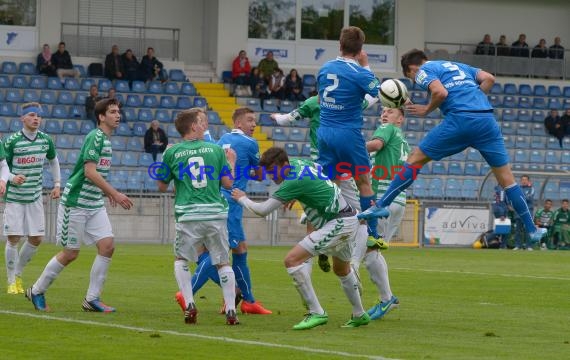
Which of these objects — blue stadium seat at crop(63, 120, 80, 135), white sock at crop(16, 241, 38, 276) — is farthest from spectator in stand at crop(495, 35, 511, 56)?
white sock at crop(16, 241, 38, 276)

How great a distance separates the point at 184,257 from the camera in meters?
11.6

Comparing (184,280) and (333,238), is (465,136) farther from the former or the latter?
(184,280)

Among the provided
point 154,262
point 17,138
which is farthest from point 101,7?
point 17,138

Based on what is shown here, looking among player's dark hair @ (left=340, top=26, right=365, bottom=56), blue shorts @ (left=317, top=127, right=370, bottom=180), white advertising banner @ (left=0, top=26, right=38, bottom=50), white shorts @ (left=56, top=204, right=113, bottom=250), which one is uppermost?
white advertising banner @ (left=0, top=26, right=38, bottom=50)

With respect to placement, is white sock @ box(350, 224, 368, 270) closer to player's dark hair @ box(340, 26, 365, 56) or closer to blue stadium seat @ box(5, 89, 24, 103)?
player's dark hair @ box(340, 26, 365, 56)

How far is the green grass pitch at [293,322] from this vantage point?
9.73m

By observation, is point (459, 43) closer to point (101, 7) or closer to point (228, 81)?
point (228, 81)

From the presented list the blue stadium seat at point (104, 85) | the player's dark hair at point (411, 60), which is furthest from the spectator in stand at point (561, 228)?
the player's dark hair at point (411, 60)

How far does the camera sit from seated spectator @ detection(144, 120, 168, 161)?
109 ft

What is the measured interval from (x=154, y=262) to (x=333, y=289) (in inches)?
252

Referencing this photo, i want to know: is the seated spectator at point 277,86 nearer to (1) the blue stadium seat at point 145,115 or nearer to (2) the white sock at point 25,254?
(1) the blue stadium seat at point 145,115

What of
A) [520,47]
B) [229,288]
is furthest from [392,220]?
[520,47]

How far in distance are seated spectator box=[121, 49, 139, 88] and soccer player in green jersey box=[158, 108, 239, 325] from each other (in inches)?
1001

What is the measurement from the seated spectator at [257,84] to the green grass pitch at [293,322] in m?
18.4
